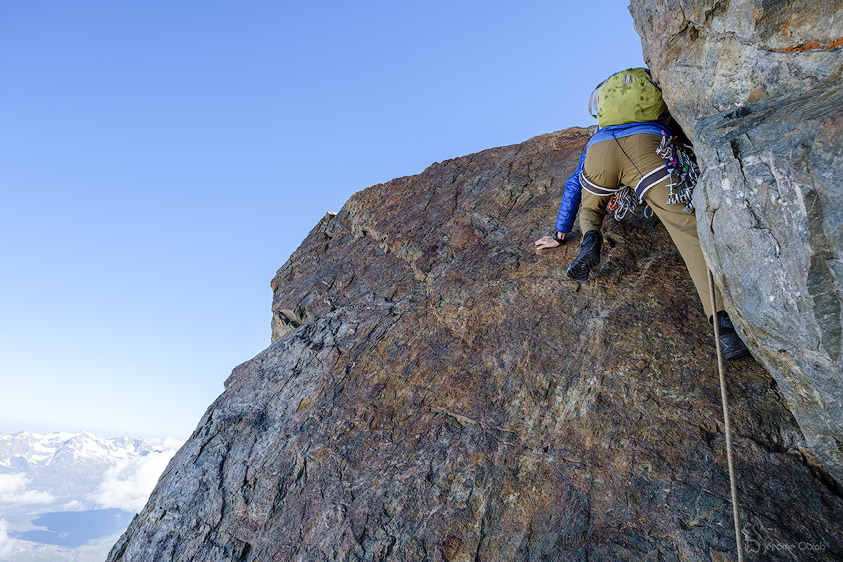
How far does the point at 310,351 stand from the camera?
6.72m

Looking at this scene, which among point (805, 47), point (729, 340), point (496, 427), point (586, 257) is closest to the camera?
point (805, 47)

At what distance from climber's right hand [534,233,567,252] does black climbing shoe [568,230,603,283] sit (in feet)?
1.52

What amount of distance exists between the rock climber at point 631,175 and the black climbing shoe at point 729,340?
10 cm

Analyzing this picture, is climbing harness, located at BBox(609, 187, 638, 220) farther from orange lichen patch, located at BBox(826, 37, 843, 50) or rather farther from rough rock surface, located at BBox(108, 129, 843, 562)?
orange lichen patch, located at BBox(826, 37, 843, 50)

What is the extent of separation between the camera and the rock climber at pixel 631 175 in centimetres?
504

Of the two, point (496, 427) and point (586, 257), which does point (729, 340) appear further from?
point (496, 427)

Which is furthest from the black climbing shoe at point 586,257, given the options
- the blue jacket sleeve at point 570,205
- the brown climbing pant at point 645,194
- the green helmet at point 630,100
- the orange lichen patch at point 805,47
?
the orange lichen patch at point 805,47

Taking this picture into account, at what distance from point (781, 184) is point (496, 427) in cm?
281

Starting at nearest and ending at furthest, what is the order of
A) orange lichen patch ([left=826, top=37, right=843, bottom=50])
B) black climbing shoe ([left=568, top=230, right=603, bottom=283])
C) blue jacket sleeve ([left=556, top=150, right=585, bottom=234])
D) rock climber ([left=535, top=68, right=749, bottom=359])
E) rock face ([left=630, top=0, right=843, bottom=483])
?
rock face ([left=630, top=0, right=843, bottom=483]) < orange lichen patch ([left=826, top=37, right=843, bottom=50]) < rock climber ([left=535, top=68, right=749, bottom=359]) < black climbing shoe ([left=568, top=230, right=603, bottom=283]) < blue jacket sleeve ([left=556, top=150, right=585, bottom=234])

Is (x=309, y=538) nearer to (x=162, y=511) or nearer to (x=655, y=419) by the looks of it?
(x=162, y=511)

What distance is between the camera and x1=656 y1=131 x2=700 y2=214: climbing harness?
5066mm

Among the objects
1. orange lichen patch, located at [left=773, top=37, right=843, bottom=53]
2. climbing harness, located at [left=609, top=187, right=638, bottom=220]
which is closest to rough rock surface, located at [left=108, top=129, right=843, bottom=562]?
climbing harness, located at [left=609, top=187, right=638, bottom=220]

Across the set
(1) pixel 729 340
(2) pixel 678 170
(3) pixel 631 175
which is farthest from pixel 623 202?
(1) pixel 729 340

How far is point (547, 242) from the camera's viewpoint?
6152mm
